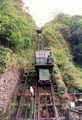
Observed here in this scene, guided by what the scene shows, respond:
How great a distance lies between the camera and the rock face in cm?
1748

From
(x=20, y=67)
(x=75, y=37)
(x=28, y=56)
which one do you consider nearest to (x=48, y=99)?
(x=20, y=67)

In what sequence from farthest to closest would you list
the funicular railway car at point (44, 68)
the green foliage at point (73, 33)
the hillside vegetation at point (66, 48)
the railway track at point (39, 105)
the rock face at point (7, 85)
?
the green foliage at point (73, 33) → the hillside vegetation at point (66, 48) → the funicular railway car at point (44, 68) → the rock face at point (7, 85) → the railway track at point (39, 105)

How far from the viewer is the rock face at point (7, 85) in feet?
57.4

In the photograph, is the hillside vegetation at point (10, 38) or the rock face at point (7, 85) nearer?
the rock face at point (7, 85)

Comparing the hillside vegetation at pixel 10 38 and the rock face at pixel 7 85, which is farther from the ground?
the hillside vegetation at pixel 10 38

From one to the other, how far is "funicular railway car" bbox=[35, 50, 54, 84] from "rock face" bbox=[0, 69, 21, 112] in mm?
1798

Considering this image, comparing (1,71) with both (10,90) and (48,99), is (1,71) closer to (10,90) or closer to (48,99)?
(10,90)

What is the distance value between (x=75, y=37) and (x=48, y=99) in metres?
18.9

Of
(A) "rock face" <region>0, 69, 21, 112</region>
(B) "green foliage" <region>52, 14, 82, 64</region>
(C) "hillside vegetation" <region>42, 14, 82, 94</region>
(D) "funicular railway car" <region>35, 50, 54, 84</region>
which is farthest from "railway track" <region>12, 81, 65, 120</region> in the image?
(B) "green foliage" <region>52, 14, 82, 64</region>

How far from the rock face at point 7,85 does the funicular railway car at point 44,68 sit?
180cm

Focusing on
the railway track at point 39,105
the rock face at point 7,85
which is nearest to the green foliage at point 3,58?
the rock face at point 7,85

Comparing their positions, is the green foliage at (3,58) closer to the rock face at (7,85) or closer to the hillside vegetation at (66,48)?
the rock face at (7,85)

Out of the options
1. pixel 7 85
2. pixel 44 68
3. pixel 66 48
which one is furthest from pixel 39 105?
pixel 66 48

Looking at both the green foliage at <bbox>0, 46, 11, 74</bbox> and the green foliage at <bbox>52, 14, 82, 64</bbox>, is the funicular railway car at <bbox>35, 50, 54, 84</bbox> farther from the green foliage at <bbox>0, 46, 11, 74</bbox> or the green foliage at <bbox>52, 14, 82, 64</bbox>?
the green foliage at <bbox>52, 14, 82, 64</bbox>
